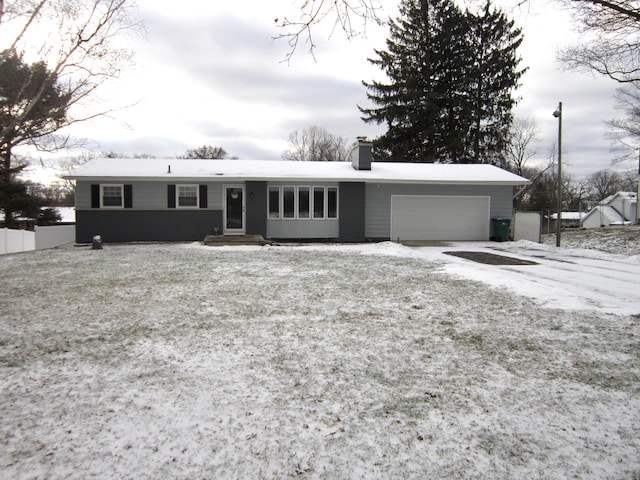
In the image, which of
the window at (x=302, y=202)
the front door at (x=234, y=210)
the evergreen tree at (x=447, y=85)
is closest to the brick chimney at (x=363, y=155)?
the window at (x=302, y=202)

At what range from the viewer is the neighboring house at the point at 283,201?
14664 mm

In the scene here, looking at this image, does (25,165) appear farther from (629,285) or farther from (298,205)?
(629,285)

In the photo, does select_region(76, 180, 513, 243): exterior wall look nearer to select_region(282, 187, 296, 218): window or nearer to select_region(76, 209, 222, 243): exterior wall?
select_region(76, 209, 222, 243): exterior wall

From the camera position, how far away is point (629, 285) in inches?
293

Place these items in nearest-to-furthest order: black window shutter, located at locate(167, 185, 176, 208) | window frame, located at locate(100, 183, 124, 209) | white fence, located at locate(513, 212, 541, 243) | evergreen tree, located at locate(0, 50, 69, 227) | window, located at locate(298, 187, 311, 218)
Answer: evergreen tree, located at locate(0, 50, 69, 227) < window frame, located at locate(100, 183, 124, 209) < black window shutter, located at locate(167, 185, 176, 208) < window, located at locate(298, 187, 311, 218) < white fence, located at locate(513, 212, 541, 243)

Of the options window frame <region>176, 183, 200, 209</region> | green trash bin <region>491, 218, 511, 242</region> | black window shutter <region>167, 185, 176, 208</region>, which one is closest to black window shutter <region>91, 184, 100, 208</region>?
black window shutter <region>167, 185, 176, 208</region>

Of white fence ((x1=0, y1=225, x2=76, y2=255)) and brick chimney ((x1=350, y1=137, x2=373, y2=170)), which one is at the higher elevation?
brick chimney ((x1=350, y1=137, x2=373, y2=170))

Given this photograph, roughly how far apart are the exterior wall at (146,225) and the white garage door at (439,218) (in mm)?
6975

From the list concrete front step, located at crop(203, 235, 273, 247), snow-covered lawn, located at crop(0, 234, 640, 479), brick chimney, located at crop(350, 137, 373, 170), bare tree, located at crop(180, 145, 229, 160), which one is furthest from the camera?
bare tree, located at crop(180, 145, 229, 160)

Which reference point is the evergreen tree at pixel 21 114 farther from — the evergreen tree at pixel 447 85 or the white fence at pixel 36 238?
the evergreen tree at pixel 447 85

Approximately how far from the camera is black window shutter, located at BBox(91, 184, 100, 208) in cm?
1451

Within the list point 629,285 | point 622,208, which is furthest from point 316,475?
point 622,208

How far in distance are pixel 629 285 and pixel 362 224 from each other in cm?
917

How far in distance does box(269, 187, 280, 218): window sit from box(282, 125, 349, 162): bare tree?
87.7 ft
